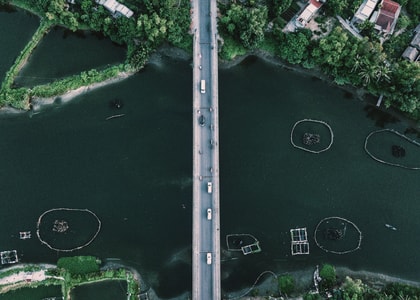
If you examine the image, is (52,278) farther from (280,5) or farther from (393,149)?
(393,149)

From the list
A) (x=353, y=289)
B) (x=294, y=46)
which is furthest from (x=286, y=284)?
(x=294, y=46)

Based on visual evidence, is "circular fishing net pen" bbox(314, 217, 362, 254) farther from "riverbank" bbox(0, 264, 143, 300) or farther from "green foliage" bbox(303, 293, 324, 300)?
"riverbank" bbox(0, 264, 143, 300)

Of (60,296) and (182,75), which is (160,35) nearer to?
(182,75)

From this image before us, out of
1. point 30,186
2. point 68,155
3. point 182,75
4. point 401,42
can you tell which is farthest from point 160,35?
point 401,42

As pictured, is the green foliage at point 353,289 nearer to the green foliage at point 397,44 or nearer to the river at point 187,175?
the river at point 187,175

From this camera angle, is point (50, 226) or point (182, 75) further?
point (182, 75)
